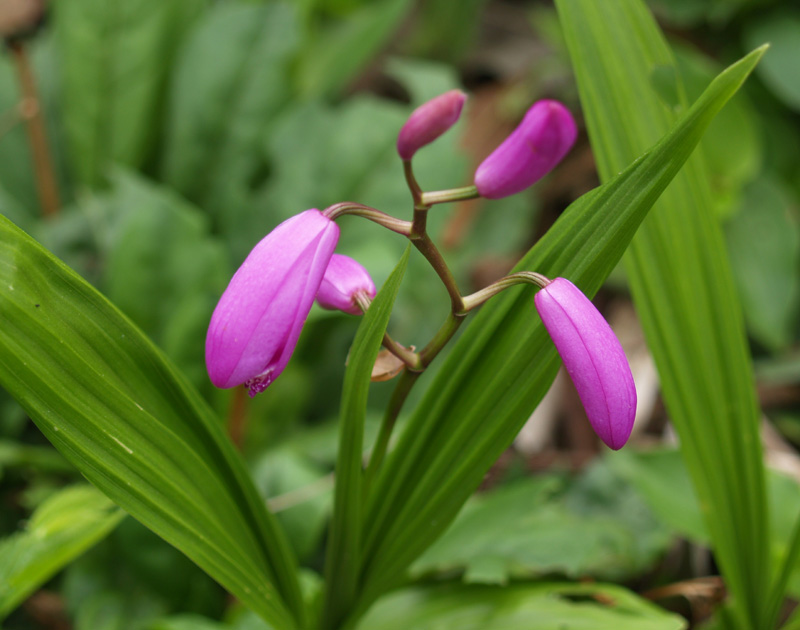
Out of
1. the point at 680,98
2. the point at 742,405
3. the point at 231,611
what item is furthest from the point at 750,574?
the point at 231,611

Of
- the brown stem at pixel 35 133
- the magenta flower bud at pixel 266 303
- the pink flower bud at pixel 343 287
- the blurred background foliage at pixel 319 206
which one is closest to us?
the magenta flower bud at pixel 266 303

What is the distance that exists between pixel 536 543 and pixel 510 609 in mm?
139

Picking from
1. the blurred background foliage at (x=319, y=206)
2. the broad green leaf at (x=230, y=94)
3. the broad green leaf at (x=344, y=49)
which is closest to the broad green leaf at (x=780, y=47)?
the blurred background foliage at (x=319, y=206)

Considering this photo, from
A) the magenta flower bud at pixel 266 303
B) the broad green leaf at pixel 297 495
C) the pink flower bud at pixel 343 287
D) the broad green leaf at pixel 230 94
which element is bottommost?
the broad green leaf at pixel 297 495

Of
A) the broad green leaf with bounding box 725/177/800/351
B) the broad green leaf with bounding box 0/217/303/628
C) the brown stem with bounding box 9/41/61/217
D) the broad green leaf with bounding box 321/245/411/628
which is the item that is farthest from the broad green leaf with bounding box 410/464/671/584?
the brown stem with bounding box 9/41/61/217

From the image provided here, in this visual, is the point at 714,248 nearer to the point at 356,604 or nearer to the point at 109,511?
the point at 356,604

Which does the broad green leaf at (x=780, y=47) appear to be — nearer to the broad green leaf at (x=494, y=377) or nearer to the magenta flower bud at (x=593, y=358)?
the broad green leaf at (x=494, y=377)

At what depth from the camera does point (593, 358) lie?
502 millimetres

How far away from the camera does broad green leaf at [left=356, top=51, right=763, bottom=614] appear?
0.55m

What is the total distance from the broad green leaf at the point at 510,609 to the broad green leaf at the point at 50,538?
1.13ft

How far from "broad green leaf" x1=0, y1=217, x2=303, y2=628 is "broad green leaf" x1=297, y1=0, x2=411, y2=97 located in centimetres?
139

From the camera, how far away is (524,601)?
0.86 metres

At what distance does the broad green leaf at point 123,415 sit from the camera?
526 mm

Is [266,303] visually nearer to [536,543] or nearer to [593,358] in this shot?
[593,358]
